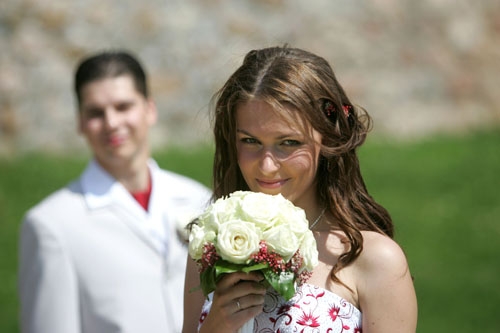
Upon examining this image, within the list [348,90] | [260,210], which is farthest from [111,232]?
[348,90]

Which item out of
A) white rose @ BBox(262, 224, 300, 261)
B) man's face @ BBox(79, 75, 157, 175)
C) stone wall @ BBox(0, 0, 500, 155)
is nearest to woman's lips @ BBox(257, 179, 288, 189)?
white rose @ BBox(262, 224, 300, 261)

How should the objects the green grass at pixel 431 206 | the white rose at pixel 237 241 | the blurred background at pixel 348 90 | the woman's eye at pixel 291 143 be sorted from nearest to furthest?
1. the white rose at pixel 237 241
2. the woman's eye at pixel 291 143
3. the green grass at pixel 431 206
4. the blurred background at pixel 348 90

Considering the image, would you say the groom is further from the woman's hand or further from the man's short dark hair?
the woman's hand

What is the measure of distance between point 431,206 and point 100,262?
5.76m

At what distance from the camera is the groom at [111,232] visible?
17.6 feet

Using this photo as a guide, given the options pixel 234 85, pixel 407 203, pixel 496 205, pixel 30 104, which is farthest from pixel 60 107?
pixel 234 85

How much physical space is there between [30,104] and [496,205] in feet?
18.2

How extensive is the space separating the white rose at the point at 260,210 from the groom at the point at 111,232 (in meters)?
2.24

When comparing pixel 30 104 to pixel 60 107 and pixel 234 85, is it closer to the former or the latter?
pixel 60 107

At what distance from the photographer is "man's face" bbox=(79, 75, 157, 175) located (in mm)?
5902

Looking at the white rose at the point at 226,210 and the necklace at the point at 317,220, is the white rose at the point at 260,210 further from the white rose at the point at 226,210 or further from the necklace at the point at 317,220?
the necklace at the point at 317,220

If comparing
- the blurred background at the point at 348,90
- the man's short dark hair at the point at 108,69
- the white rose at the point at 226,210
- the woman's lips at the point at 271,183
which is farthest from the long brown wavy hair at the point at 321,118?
the blurred background at the point at 348,90

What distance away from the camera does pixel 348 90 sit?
1201 cm

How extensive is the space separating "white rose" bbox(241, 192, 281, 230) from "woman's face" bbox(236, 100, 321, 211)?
0.22 m
